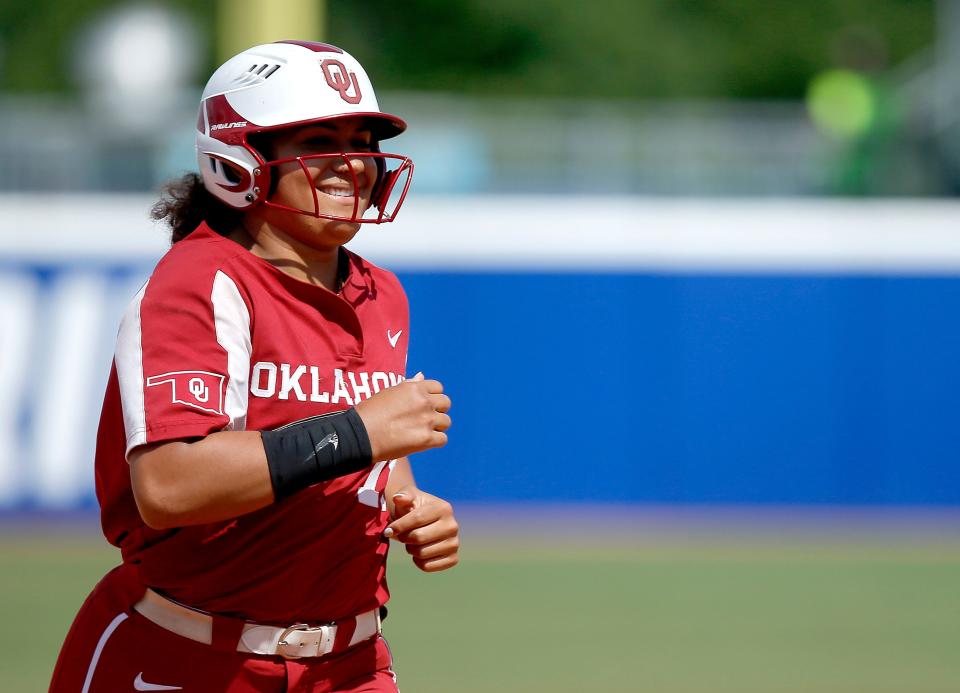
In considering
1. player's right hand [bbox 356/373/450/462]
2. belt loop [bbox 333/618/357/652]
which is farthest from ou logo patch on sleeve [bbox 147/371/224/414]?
belt loop [bbox 333/618/357/652]

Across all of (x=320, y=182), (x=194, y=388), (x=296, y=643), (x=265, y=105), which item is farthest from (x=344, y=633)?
(x=265, y=105)

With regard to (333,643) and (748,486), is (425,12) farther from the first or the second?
(333,643)

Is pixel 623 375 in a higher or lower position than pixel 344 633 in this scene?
higher

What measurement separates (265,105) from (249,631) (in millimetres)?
1200

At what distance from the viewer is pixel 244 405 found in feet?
9.95

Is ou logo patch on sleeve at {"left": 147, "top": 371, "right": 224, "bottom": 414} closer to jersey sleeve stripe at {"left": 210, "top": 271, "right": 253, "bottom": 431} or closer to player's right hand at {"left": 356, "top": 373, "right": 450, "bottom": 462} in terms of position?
jersey sleeve stripe at {"left": 210, "top": 271, "right": 253, "bottom": 431}

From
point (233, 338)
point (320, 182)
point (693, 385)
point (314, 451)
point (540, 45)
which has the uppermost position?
point (540, 45)

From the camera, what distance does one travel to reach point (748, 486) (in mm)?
10484

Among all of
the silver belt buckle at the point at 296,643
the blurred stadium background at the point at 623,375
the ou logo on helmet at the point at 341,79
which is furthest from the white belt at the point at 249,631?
the blurred stadium background at the point at 623,375

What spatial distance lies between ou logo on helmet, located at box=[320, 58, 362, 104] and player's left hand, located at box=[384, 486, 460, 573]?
0.94 metres

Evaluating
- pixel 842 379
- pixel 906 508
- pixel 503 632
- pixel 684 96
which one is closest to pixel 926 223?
pixel 842 379

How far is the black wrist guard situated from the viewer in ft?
9.42

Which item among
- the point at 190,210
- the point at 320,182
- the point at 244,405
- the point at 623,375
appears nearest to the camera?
the point at 244,405

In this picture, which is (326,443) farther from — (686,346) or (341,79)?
(686,346)
